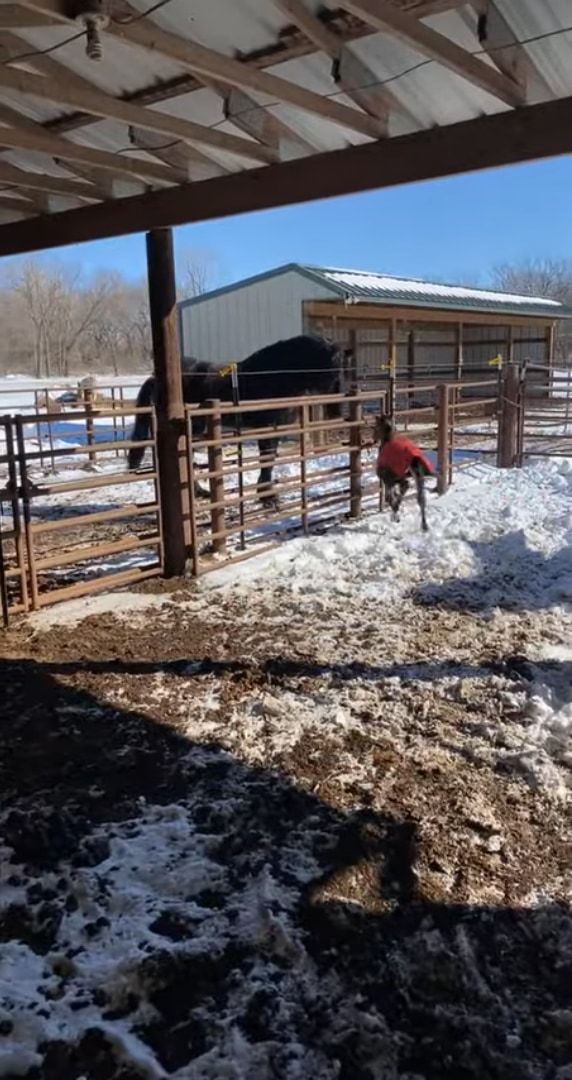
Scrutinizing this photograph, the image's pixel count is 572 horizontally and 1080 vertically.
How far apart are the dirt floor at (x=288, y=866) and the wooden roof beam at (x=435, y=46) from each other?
2646 millimetres

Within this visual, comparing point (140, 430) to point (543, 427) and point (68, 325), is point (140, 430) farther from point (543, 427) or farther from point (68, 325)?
point (68, 325)

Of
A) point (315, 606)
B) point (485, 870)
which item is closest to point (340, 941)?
point (485, 870)

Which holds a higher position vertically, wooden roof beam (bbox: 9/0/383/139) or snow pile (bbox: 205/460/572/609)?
wooden roof beam (bbox: 9/0/383/139)

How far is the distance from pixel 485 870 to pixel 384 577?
3.34 metres

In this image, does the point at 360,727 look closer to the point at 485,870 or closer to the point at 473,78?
the point at 485,870

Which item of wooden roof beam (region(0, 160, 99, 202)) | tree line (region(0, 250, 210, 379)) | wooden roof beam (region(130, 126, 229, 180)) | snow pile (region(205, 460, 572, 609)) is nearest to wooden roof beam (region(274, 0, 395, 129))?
Result: wooden roof beam (region(130, 126, 229, 180))

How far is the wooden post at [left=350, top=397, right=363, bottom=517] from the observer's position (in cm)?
769

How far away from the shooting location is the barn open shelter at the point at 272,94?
2.73m

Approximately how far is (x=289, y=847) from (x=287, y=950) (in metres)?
0.46

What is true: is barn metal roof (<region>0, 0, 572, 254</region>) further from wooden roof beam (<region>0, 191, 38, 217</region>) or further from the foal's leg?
the foal's leg

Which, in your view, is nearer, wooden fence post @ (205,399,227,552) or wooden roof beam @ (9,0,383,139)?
wooden roof beam @ (9,0,383,139)

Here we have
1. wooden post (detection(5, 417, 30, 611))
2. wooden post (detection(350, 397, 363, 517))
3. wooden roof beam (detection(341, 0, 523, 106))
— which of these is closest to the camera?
wooden roof beam (detection(341, 0, 523, 106))

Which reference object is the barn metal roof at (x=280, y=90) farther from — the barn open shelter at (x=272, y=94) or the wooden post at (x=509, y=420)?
the wooden post at (x=509, y=420)

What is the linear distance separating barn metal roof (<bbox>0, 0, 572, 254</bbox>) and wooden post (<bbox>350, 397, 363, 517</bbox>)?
3455 millimetres
